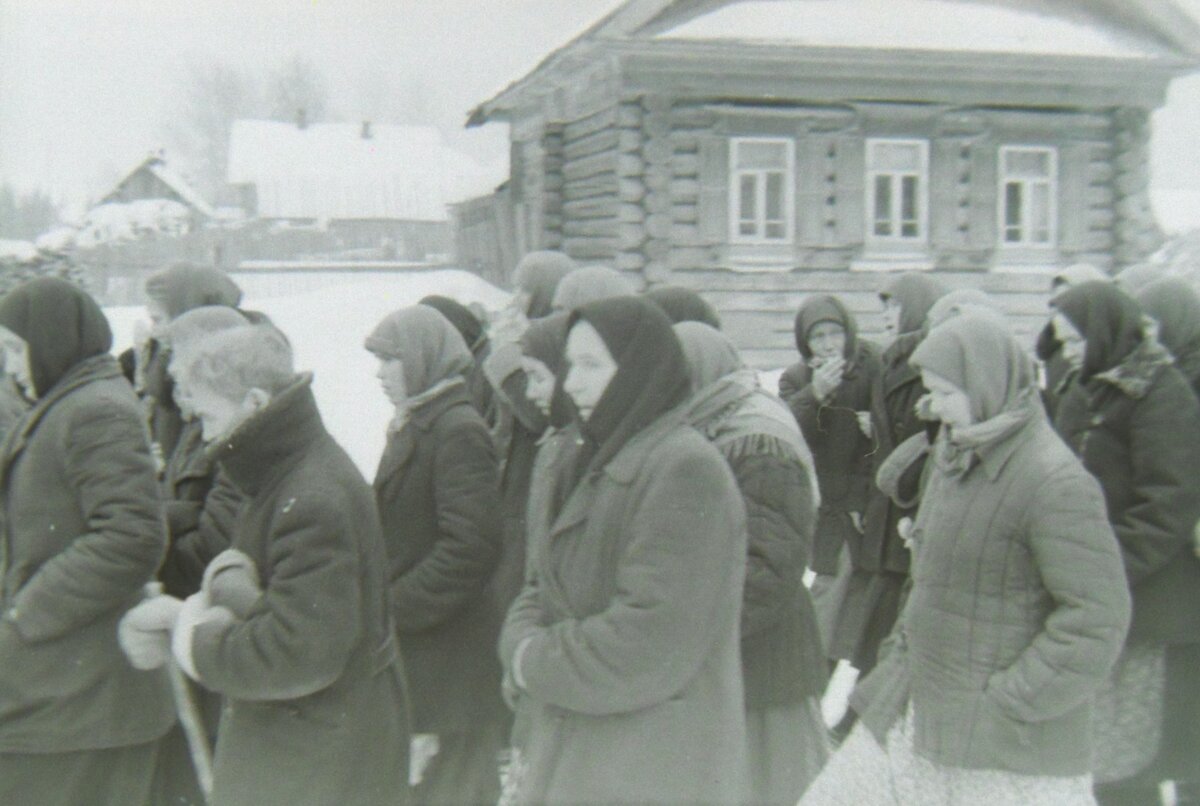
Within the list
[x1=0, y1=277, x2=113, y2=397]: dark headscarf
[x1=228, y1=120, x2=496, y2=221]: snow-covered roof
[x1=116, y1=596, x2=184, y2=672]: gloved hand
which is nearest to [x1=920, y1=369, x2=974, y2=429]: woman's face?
[x1=116, y1=596, x2=184, y2=672]: gloved hand

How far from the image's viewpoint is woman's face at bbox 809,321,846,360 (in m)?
5.80

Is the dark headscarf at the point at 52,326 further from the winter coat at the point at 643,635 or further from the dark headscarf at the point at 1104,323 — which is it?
the dark headscarf at the point at 1104,323

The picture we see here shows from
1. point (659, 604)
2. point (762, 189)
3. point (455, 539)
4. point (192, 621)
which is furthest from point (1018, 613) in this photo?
point (762, 189)

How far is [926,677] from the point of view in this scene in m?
3.16

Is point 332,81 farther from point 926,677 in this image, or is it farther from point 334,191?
point 926,677

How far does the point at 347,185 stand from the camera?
1388 inches

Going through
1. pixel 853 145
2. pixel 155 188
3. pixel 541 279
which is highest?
pixel 155 188

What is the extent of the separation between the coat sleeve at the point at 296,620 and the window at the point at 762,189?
1079 centimetres

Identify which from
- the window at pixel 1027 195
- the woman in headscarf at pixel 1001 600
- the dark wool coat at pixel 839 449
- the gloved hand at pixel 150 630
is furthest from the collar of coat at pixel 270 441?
the window at pixel 1027 195

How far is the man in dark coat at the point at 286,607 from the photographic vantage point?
2.71 meters

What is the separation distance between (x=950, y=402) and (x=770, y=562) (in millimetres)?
650

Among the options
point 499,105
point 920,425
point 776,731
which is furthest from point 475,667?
point 499,105

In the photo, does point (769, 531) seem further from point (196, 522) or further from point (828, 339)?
point (828, 339)

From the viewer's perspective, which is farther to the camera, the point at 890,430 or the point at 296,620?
the point at 890,430
